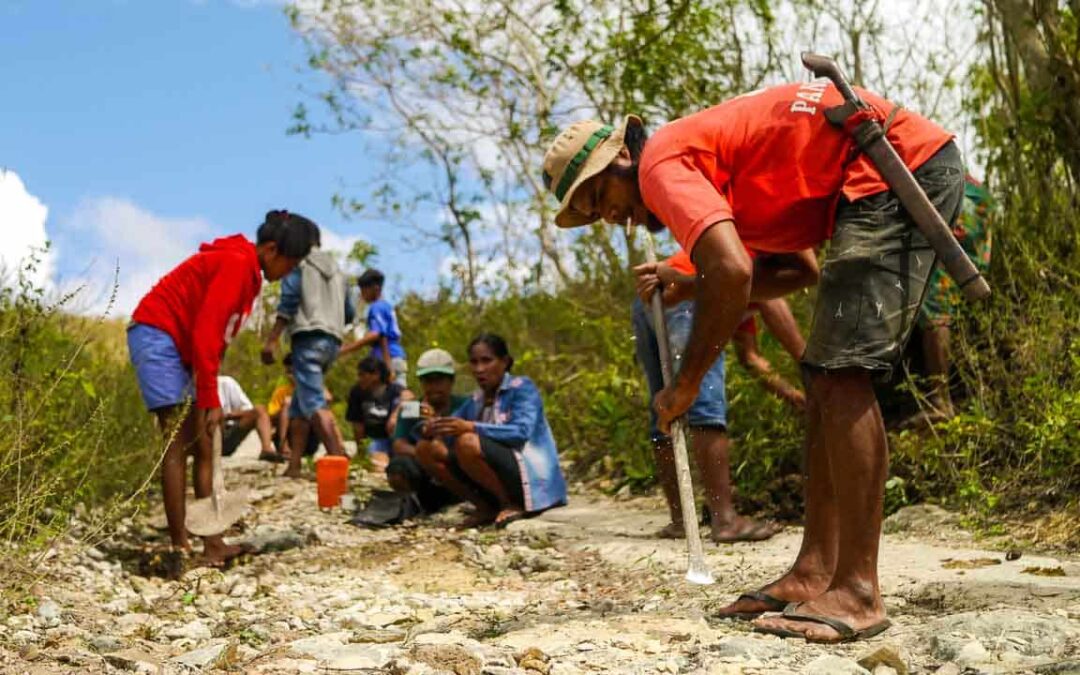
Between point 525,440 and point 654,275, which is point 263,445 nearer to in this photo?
point 525,440

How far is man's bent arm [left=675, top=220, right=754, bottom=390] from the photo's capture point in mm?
3078

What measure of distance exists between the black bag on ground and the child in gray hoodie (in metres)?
1.16

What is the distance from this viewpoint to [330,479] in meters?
7.45

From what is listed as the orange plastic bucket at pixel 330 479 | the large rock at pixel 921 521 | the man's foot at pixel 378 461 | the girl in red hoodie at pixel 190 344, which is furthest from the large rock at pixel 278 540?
the large rock at pixel 921 521

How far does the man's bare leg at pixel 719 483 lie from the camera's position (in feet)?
17.2

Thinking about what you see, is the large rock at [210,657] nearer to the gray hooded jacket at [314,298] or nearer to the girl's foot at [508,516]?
the girl's foot at [508,516]

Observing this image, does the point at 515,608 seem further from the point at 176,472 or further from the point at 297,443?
the point at 297,443

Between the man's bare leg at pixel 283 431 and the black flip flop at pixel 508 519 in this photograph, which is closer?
the black flip flop at pixel 508 519

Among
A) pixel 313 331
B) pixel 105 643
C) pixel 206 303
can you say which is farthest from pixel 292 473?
pixel 105 643

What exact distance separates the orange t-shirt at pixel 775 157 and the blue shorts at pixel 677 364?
1.91 m

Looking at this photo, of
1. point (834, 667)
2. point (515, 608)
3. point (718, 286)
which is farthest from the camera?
point (515, 608)

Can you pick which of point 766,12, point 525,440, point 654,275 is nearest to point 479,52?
point 766,12

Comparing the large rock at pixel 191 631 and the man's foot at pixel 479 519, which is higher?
the man's foot at pixel 479 519

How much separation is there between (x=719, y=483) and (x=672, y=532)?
36 centimetres
